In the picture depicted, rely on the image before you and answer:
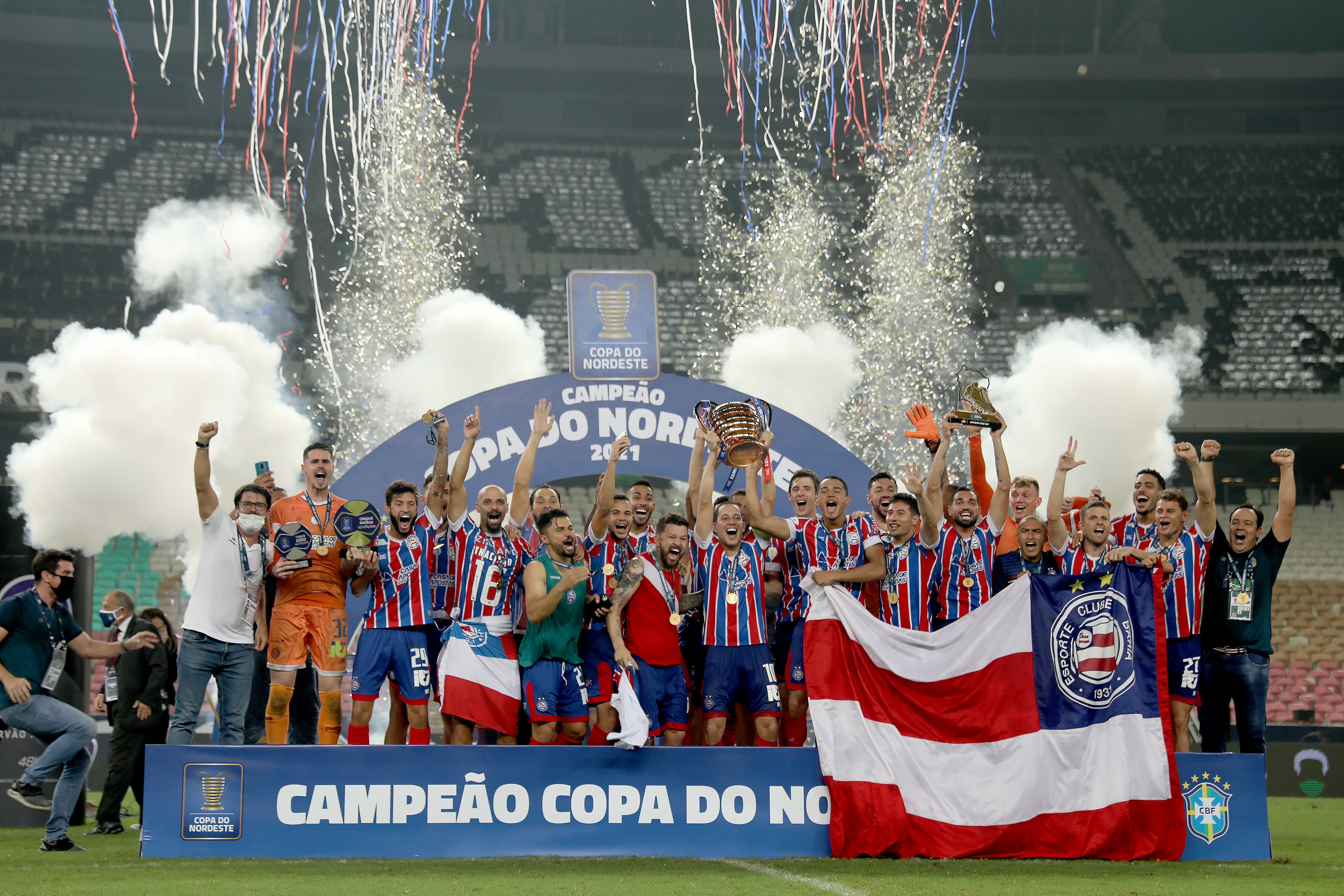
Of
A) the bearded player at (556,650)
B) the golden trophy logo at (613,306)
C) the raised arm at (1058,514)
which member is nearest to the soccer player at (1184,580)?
the raised arm at (1058,514)

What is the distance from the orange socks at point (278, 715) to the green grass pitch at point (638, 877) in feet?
2.89

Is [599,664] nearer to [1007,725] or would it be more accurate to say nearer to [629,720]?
[629,720]

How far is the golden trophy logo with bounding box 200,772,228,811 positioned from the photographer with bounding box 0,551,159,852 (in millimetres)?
821

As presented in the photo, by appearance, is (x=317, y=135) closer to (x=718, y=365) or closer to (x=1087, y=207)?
(x=718, y=365)

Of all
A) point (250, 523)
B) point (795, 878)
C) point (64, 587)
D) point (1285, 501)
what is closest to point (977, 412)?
point (1285, 501)

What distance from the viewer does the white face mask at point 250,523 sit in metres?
6.50

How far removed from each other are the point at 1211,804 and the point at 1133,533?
5.67 ft

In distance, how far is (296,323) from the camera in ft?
82.3

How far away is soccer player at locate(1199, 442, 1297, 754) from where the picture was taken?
6.78 metres

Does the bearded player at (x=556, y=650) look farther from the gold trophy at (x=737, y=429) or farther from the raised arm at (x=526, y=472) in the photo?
the gold trophy at (x=737, y=429)

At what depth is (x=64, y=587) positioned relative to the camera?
20.8ft

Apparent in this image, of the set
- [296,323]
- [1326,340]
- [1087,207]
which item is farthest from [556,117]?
[1326,340]

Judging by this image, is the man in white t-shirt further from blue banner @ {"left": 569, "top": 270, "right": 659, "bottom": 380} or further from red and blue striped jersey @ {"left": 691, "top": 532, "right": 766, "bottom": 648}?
blue banner @ {"left": 569, "top": 270, "right": 659, "bottom": 380}

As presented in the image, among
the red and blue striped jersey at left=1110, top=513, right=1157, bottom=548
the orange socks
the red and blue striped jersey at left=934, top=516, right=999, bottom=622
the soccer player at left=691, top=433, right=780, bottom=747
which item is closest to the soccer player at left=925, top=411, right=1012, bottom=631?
the red and blue striped jersey at left=934, top=516, right=999, bottom=622
